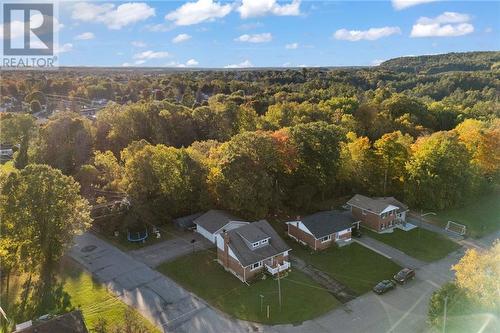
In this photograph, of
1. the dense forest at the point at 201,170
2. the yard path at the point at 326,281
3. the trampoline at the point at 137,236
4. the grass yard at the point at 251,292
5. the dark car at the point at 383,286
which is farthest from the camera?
the trampoline at the point at 137,236

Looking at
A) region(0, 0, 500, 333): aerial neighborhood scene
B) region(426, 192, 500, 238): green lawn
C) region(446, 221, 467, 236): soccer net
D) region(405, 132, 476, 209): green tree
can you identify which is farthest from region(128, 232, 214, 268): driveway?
region(426, 192, 500, 238): green lawn

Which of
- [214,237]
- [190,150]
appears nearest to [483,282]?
[214,237]

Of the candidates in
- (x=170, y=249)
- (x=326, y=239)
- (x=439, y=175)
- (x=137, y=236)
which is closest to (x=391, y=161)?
(x=439, y=175)

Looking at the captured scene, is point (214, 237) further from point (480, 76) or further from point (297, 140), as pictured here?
point (480, 76)

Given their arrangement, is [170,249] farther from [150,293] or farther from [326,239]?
[326,239]

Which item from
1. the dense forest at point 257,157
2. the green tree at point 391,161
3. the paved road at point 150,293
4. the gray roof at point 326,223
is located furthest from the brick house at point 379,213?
the paved road at point 150,293

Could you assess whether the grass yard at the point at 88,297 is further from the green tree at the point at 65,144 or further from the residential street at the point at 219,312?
the green tree at the point at 65,144
